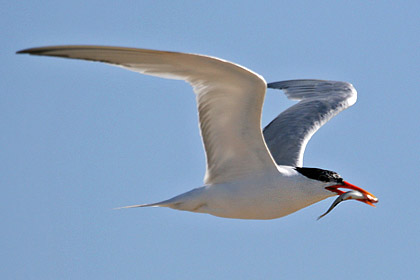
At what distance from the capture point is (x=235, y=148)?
7793 mm

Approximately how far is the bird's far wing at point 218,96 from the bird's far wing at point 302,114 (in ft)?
4.73

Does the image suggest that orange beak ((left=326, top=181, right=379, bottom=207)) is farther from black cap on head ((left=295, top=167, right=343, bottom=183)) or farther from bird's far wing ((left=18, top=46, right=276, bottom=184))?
bird's far wing ((left=18, top=46, right=276, bottom=184))

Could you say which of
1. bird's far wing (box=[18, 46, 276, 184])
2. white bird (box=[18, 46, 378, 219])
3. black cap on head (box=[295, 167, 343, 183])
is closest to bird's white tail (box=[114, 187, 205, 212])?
white bird (box=[18, 46, 378, 219])

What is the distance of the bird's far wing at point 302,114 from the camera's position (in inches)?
372

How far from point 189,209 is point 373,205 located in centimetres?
214

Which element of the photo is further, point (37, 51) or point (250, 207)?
point (250, 207)

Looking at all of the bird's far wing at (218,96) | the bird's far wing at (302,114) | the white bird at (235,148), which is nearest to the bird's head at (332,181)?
Result: the white bird at (235,148)

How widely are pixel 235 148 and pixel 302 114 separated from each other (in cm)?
267

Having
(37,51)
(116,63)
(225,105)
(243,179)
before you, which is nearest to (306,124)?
(243,179)

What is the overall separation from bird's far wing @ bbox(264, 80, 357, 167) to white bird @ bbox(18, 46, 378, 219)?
0.8 inches

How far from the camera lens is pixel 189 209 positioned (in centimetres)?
788

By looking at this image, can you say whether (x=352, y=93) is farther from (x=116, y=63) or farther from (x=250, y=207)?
(x=116, y=63)

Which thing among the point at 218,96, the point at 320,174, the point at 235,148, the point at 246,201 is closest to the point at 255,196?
the point at 246,201

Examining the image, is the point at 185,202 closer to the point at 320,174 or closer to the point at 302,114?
the point at 320,174
